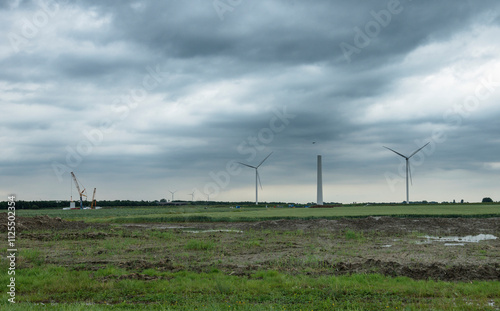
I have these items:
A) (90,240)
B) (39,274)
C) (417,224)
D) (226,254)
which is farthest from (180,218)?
(39,274)

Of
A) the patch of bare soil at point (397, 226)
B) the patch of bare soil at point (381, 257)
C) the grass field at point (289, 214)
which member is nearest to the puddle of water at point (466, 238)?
the patch of bare soil at point (381, 257)

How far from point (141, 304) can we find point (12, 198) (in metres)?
7.03

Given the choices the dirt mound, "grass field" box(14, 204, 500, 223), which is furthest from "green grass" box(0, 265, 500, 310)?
"grass field" box(14, 204, 500, 223)

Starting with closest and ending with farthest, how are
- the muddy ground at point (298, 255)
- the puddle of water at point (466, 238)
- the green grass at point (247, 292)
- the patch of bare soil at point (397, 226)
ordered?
the green grass at point (247, 292) → the muddy ground at point (298, 255) → the puddle of water at point (466, 238) → the patch of bare soil at point (397, 226)

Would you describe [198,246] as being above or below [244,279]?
below

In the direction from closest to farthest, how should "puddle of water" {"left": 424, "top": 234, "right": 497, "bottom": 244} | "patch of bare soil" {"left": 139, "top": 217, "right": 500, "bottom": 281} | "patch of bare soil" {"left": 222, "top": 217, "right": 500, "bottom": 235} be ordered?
"patch of bare soil" {"left": 139, "top": 217, "right": 500, "bottom": 281} < "puddle of water" {"left": 424, "top": 234, "right": 497, "bottom": 244} < "patch of bare soil" {"left": 222, "top": 217, "right": 500, "bottom": 235}

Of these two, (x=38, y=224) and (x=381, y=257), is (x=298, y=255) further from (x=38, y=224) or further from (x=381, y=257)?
(x=38, y=224)

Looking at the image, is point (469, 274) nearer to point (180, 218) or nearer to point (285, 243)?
point (285, 243)

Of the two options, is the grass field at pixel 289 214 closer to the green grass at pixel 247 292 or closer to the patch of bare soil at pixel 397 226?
the patch of bare soil at pixel 397 226

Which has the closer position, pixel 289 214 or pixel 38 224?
pixel 38 224

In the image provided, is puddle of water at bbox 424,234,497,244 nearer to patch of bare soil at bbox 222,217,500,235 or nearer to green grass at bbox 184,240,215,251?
patch of bare soil at bbox 222,217,500,235

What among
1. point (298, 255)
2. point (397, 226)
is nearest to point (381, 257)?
point (298, 255)

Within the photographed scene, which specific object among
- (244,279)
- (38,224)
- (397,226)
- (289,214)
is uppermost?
(244,279)

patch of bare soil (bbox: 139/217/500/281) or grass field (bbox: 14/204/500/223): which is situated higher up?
patch of bare soil (bbox: 139/217/500/281)
